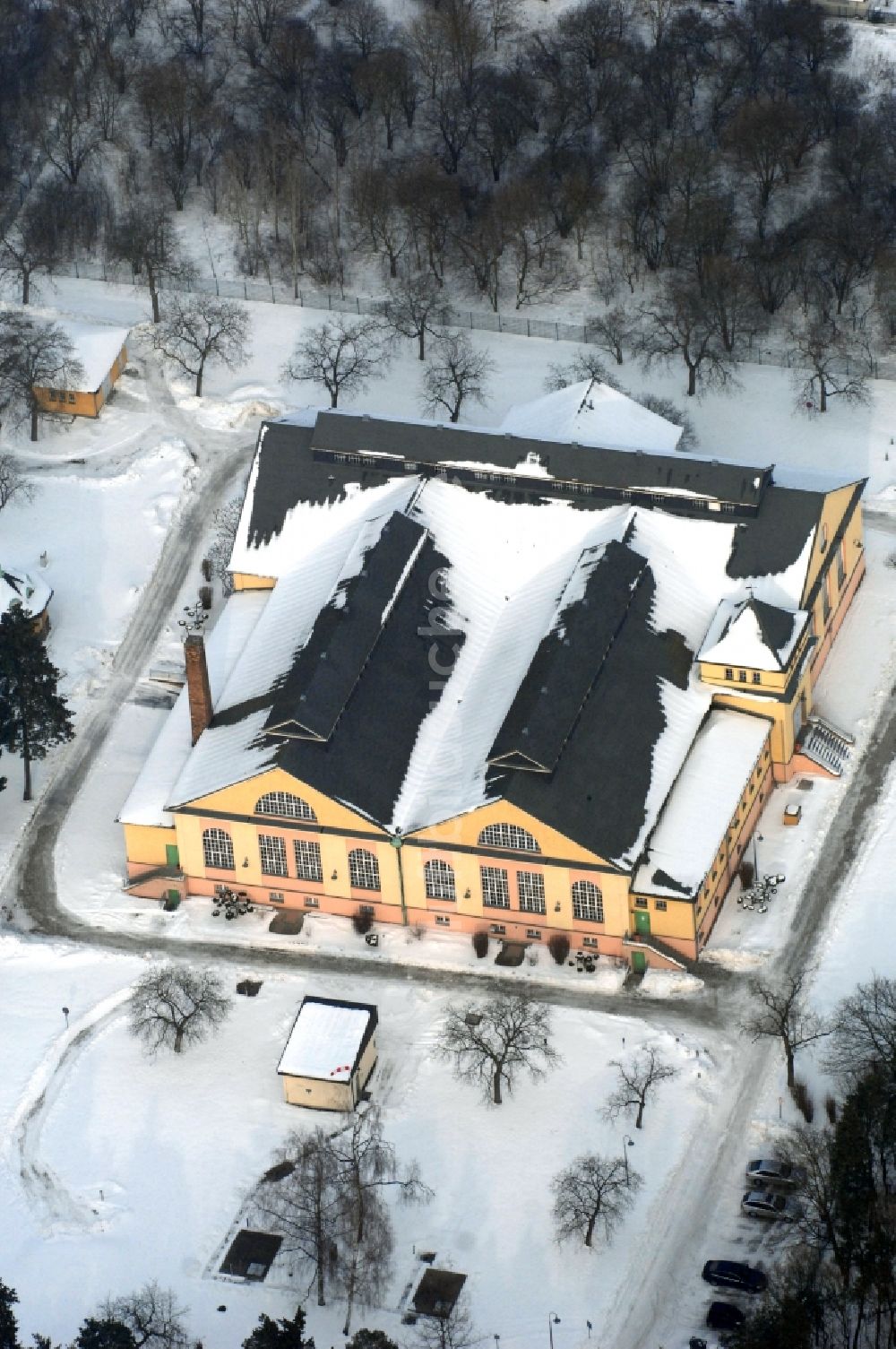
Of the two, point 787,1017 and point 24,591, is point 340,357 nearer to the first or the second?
point 24,591

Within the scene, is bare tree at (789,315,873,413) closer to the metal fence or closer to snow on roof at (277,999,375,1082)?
the metal fence

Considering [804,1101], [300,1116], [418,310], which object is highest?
[418,310]

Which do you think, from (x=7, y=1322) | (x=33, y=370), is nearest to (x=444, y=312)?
(x=33, y=370)

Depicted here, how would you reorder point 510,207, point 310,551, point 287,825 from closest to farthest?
point 287,825, point 310,551, point 510,207

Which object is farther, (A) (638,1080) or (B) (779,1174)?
(A) (638,1080)

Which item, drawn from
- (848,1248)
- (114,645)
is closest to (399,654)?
(114,645)

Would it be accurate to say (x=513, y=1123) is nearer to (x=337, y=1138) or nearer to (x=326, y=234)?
(x=337, y=1138)
